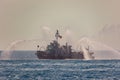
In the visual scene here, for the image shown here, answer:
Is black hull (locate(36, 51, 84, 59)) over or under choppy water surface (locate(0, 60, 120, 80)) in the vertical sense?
over

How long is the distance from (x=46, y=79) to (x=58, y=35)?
98200 millimetres

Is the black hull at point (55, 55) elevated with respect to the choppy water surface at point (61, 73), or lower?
elevated

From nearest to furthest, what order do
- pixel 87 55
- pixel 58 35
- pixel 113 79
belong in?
1. pixel 113 79
2. pixel 58 35
3. pixel 87 55

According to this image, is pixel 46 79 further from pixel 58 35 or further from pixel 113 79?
pixel 58 35

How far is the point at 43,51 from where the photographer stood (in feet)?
604

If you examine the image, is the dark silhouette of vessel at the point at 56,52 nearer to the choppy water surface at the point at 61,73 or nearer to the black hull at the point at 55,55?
the black hull at the point at 55,55

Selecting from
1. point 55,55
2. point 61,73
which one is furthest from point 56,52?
point 61,73

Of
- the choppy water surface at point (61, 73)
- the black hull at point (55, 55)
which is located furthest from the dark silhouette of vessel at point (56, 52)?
the choppy water surface at point (61, 73)

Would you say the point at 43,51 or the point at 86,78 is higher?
the point at 43,51

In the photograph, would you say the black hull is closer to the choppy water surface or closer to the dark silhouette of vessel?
the dark silhouette of vessel

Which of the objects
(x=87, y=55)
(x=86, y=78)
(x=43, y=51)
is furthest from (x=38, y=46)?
(x=86, y=78)

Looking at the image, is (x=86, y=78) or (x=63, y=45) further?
(x=63, y=45)

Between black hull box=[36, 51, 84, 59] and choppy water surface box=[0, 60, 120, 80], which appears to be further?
black hull box=[36, 51, 84, 59]

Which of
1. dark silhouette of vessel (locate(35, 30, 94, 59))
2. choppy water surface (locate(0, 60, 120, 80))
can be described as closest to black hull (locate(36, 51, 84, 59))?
dark silhouette of vessel (locate(35, 30, 94, 59))
